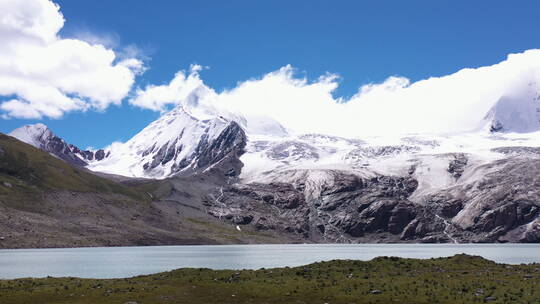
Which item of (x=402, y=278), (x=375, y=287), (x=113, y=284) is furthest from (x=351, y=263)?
(x=113, y=284)

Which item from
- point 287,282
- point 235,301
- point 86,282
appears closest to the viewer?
point 235,301

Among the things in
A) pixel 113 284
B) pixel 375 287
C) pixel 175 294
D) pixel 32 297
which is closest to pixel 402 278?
pixel 375 287

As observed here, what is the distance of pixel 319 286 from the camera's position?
62.4 m

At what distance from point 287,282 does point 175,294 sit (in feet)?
42.2

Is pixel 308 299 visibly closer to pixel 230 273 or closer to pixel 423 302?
pixel 423 302

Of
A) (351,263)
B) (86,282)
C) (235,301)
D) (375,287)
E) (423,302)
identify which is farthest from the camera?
(351,263)

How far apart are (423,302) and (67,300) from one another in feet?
114

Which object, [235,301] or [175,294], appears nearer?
[235,301]

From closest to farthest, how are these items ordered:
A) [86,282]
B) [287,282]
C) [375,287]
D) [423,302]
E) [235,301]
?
[423,302], [235,301], [375,287], [287,282], [86,282]

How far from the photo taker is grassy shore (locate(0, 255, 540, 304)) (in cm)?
5562

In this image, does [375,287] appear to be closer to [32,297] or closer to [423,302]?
[423,302]

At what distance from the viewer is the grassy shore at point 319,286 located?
2190 inches

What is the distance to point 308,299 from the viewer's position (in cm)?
5628

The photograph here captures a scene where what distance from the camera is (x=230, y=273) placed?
7469 cm
